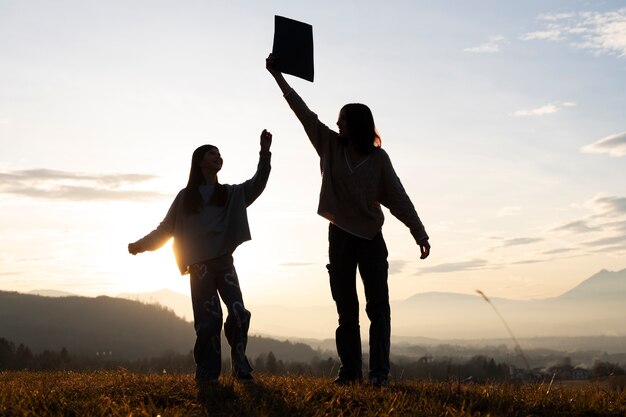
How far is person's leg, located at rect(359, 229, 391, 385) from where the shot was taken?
7628 millimetres

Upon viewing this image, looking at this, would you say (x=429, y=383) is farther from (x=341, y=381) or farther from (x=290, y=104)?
(x=290, y=104)

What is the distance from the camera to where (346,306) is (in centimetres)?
786

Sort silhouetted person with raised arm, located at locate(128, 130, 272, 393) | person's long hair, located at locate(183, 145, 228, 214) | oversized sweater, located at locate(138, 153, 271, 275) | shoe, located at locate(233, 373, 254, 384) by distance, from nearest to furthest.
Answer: shoe, located at locate(233, 373, 254, 384)
silhouetted person with raised arm, located at locate(128, 130, 272, 393)
oversized sweater, located at locate(138, 153, 271, 275)
person's long hair, located at locate(183, 145, 228, 214)

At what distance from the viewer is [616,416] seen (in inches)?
236

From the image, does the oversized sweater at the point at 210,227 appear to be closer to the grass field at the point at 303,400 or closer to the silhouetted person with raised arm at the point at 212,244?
the silhouetted person with raised arm at the point at 212,244

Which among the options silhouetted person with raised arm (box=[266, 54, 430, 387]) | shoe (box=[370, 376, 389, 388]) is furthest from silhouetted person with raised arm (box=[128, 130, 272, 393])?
shoe (box=[370, 376, 389, 388])

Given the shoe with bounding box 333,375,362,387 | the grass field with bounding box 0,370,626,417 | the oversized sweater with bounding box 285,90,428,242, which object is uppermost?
the oversized sweater with bounding box 285,90,428,242

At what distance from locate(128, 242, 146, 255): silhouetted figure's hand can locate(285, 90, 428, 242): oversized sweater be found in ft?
7.24

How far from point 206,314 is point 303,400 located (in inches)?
101

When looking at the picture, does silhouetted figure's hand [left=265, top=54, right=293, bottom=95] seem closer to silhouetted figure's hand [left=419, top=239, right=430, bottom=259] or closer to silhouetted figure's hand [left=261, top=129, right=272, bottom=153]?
silhouetted figure's hand [left=261, top=129, right=272, bottom=153]

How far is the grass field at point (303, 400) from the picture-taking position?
5426 mm

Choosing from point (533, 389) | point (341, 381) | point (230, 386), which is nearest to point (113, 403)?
point (230, 386)

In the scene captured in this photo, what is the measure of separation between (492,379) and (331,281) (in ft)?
7.10

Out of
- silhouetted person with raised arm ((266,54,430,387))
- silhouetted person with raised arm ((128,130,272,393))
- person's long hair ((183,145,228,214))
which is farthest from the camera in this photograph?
person's long hair ((183,145,228,214))
